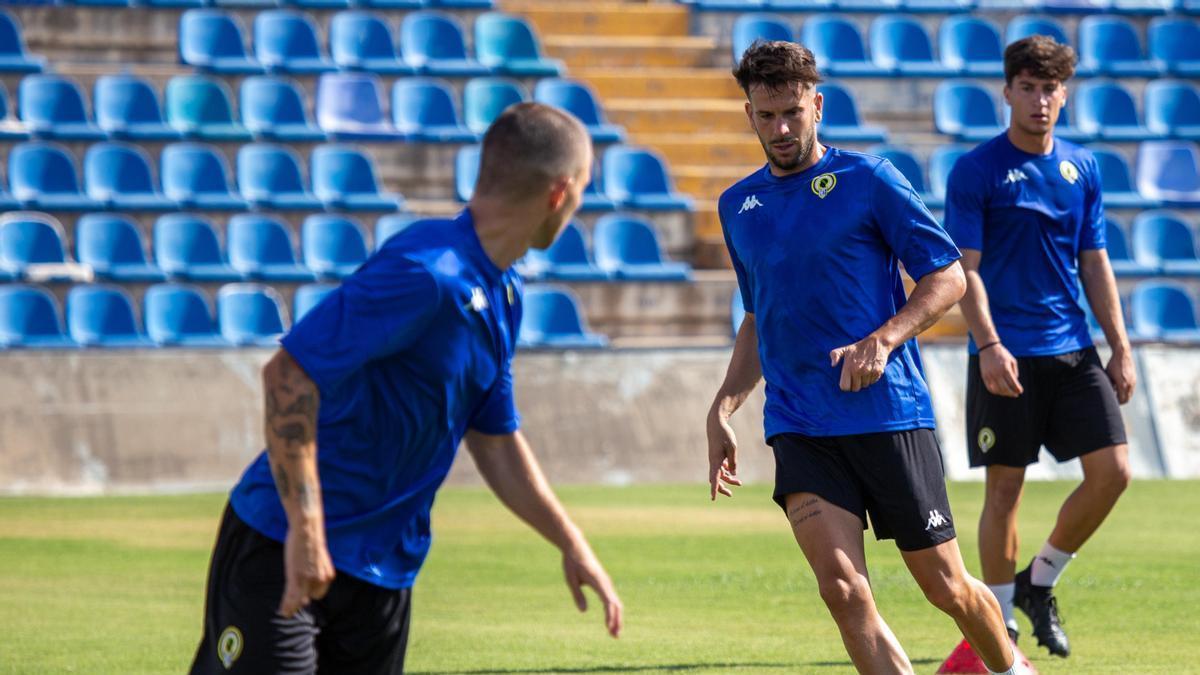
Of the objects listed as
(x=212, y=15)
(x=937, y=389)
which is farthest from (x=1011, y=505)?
(x=212, y=15)

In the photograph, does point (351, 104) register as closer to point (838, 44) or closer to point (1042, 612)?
point (838, 44)

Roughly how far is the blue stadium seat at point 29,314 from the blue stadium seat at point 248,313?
1.43m

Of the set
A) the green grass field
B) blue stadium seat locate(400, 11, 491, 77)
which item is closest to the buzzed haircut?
the green grass field

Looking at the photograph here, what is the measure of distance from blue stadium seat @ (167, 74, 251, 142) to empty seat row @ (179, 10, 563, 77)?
2.07ft

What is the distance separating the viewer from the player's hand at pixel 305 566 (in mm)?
4215

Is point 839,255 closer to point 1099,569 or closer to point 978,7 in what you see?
point 1099,569

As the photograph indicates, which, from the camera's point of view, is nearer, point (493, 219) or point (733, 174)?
point (493, 219)

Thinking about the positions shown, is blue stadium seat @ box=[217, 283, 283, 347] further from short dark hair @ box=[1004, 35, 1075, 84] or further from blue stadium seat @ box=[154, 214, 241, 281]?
short dark hair @ box=[1004, 35, 1075, 84]

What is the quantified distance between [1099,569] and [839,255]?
19.2 ft

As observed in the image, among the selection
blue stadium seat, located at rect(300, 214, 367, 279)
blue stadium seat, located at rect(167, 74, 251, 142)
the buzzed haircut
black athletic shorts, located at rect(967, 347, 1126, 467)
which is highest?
the buzzed haircut

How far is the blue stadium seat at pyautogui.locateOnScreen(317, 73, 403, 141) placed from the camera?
20359 millimetres

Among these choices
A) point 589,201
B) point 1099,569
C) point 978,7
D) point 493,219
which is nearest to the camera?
point 493,219

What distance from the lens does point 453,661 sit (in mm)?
8352

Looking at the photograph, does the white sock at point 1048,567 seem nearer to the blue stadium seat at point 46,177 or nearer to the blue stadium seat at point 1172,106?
the blue stadium seat at point 46,177
